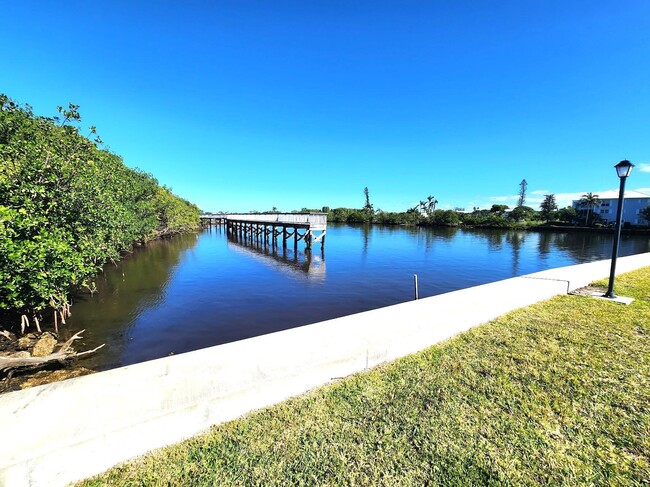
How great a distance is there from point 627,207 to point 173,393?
91.4 meters

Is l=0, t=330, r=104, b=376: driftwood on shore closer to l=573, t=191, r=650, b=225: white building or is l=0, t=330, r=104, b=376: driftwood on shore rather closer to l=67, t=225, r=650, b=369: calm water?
l=67, t=225, r=650, b=369: calm water

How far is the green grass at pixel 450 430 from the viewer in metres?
2.32

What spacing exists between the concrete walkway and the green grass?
0.52 ft

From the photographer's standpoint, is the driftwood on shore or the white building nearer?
the driftwood on shore

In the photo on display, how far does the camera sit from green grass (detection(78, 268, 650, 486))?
7.61 ft

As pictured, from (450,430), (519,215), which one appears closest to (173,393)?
(450,430)

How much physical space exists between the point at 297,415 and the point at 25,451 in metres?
2.18

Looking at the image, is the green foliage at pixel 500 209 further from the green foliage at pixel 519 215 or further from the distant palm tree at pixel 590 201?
the distant palm tree at pixel 590 201

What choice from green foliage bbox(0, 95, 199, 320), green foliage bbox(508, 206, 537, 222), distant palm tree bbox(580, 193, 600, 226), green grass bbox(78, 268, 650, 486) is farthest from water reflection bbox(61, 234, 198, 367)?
distant palm tree bbox(580, 193, 600, 226)

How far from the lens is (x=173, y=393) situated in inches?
113

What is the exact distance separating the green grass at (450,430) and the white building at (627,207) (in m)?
67.6

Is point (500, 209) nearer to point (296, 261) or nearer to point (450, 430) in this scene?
point (296, 261)

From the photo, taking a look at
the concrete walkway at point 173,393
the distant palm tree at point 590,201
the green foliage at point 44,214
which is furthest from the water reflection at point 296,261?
the distant palm tree at point 590,201

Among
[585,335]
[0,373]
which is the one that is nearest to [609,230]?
[585,335]
